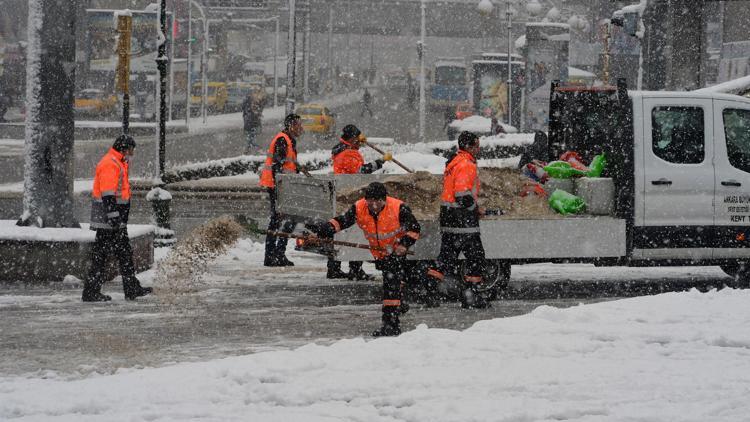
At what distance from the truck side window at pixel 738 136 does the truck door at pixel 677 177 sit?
23cm

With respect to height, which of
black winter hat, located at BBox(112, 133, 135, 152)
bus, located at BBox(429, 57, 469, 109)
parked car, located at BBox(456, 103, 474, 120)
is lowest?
black winter hat, located at BBox(112, 133, 135, 152)

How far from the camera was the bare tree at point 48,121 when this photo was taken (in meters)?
15.0

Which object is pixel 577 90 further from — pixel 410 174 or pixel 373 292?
pixel 373 292

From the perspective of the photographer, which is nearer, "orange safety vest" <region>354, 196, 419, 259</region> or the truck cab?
"orange safety vest" <region>354, 196, 419, 259</region>

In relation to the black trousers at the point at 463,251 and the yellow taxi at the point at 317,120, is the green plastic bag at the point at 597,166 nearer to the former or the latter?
the black trousers at the point at 463,251

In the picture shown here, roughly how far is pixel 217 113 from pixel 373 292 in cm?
6268

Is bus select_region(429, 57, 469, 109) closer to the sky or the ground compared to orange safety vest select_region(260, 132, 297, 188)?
closer to the sky

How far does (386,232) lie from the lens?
10875 millimetres

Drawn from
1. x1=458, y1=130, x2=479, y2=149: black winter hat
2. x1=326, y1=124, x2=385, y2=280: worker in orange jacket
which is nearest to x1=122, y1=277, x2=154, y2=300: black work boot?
x1=326, y1=124, x2=385, y2=280: worker in orange jacket

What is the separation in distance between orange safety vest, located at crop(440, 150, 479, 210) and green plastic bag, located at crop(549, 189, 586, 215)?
1.38m

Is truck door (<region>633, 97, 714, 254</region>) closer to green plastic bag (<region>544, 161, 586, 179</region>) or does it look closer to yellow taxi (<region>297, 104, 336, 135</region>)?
green plastic bag (<region>544, 161, 586, 179</region>)

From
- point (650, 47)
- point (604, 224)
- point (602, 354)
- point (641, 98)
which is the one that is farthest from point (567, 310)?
point (650, 47)

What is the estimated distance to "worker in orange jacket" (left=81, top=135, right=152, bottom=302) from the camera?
1238cm

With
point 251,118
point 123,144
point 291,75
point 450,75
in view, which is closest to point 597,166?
point 123,144
